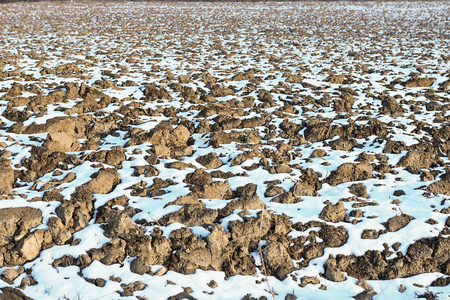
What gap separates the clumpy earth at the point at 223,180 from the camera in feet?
11.0

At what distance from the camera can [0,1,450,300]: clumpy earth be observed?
334 cm

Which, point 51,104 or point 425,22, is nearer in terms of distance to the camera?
point 51,104

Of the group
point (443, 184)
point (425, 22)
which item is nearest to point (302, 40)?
point (425, 22)

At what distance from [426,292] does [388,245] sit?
1.83 feet

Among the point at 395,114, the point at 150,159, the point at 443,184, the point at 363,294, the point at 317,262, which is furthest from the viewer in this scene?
the point at 395,114

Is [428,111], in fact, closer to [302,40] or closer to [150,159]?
[150,159]

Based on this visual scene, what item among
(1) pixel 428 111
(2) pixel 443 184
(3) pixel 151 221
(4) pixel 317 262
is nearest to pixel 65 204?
(3) pixel 151 221

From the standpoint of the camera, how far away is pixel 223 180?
4.66 m

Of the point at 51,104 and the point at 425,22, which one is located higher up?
the point at 425,22

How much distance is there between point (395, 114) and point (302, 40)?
26.1 ft

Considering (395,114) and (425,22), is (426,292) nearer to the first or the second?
(395,114)

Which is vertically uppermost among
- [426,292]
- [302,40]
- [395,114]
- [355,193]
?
[302,40]

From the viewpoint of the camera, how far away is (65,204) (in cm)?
398

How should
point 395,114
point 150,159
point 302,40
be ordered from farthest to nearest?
point 302,40 < point 395,114 < point 150,159
